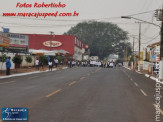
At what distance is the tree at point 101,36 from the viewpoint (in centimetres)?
11525

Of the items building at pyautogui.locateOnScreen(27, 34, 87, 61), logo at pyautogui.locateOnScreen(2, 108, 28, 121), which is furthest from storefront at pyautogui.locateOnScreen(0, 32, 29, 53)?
logo at pyautogui.locateOnScreen(2, 108, 28, 121)

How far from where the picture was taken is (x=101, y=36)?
116688mm

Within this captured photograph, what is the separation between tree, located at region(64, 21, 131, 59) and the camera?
115m

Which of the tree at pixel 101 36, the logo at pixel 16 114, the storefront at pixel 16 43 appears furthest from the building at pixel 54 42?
the logo at pixel 16 114

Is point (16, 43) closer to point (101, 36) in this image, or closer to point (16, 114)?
point (16, 114)

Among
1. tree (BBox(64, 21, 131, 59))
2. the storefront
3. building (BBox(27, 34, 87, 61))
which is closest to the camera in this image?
the storefront

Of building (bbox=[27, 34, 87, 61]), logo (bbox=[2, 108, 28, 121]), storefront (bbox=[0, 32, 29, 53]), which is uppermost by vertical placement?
building (bbox=[27, 34, 87, 61])

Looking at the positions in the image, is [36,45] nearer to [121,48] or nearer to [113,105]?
[121,48]

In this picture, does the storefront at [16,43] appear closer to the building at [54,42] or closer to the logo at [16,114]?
the building at [54,42]

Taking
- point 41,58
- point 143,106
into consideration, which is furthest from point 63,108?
point 41,58

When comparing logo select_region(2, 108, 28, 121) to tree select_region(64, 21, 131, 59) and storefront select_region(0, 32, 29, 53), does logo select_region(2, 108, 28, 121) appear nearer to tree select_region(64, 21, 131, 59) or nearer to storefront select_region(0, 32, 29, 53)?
storefront select_region(0, 32, 29, 53)

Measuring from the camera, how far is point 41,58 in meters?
47.5

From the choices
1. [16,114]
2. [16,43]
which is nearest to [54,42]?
[16,43]

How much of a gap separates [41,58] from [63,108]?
3884 cm
